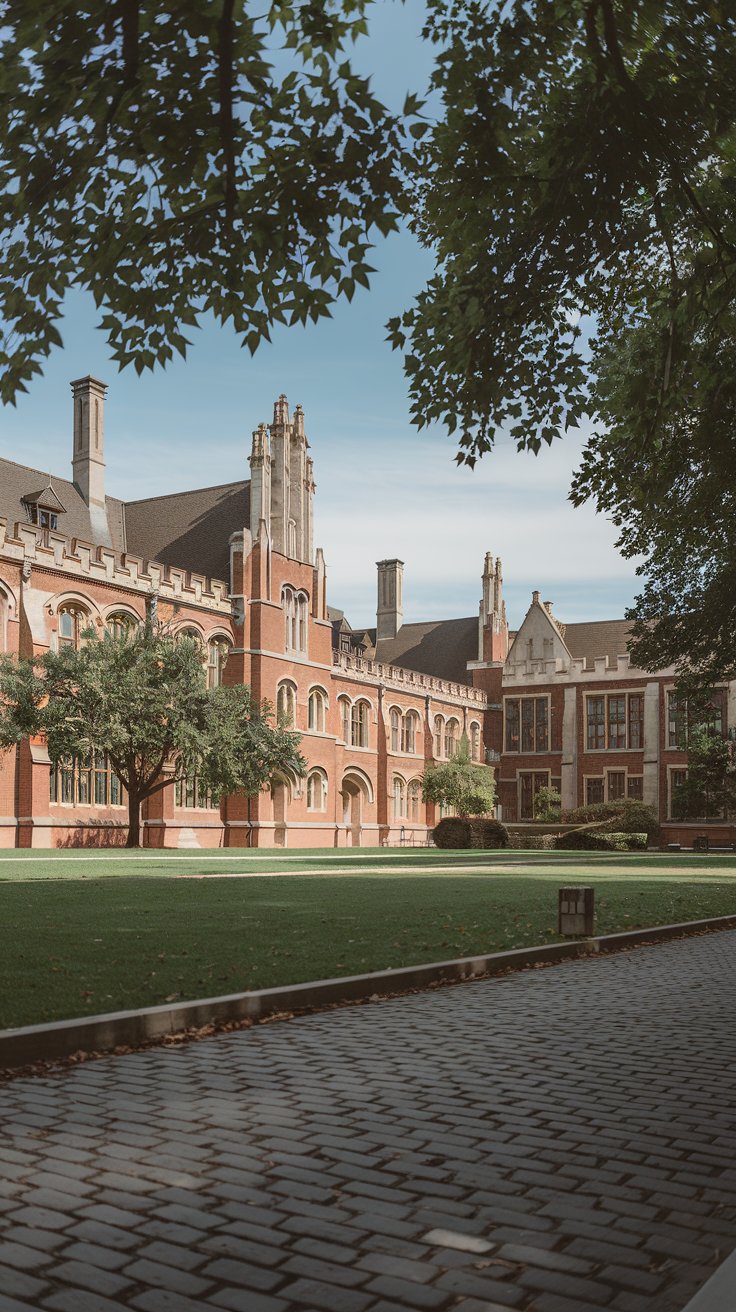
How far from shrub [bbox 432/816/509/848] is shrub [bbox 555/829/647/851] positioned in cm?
489

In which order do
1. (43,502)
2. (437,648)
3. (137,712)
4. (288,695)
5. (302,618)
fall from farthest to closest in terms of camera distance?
(437,648) < (302,618) < (288,695) < (43,502) < (137,712)

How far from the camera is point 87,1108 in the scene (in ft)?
16.7

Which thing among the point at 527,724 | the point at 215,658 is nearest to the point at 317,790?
the point at 215,658

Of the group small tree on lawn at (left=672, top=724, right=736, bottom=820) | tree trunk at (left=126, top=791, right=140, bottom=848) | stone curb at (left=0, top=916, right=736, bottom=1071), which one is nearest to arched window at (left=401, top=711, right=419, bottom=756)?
small tree on lawn at (left=672, top=724, right=736, bottom=820)

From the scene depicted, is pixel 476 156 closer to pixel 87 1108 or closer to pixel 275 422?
pixel 87 1108

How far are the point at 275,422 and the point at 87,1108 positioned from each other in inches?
1774

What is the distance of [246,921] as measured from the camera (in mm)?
12141

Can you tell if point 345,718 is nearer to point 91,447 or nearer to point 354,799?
point 354,799

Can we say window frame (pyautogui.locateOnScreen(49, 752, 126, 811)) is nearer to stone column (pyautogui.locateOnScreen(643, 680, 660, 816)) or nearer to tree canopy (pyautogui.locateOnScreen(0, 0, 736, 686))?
tree canopy (pyautogui.locateOnScreen(0, 0, 736, 686))

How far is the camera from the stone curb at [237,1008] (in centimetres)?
597

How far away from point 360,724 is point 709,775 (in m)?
17.0

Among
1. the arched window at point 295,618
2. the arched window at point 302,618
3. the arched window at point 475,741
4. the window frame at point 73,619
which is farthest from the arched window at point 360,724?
the window frame at point 73,619

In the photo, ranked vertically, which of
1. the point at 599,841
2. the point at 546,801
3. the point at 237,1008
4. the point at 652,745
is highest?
the point at 652,745

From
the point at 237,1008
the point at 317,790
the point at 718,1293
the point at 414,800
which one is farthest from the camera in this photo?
the point at 414,800
